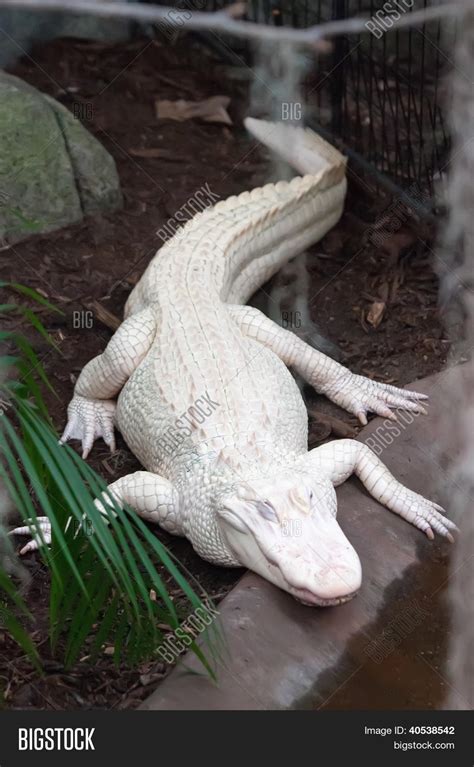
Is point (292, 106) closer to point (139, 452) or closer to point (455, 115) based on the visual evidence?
point (455, 115)

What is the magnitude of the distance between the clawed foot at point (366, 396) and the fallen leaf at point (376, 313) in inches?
26.3

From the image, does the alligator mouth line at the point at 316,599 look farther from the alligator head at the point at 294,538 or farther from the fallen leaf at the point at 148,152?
the fallen leaf at the point at 148,152

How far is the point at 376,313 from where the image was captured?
6086mm

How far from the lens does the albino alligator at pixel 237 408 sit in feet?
13.5

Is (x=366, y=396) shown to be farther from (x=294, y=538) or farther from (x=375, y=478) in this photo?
(x=294, y=538)

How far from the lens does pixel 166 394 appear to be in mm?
4879

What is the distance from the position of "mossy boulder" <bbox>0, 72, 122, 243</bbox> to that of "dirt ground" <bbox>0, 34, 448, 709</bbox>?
0.46 feet

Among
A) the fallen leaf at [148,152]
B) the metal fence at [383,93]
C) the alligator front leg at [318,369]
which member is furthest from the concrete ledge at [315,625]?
the fallen leaf at [148,152]

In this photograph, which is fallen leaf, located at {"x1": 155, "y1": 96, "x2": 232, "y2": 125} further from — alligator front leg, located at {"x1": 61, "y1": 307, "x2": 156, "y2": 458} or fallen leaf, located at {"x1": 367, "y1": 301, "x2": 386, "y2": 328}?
alligator front leg, located at {"x1": 61, "y1": 307, "x2": 156, "y2": 458}

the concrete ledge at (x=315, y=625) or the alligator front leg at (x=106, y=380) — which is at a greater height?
the concrete ledge at (x=315, y=625)

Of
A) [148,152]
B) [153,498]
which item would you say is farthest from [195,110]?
[153,498]

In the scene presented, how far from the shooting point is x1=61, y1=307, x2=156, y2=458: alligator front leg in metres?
5.28

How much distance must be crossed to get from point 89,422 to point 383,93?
3010mm

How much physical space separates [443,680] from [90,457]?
222cm
